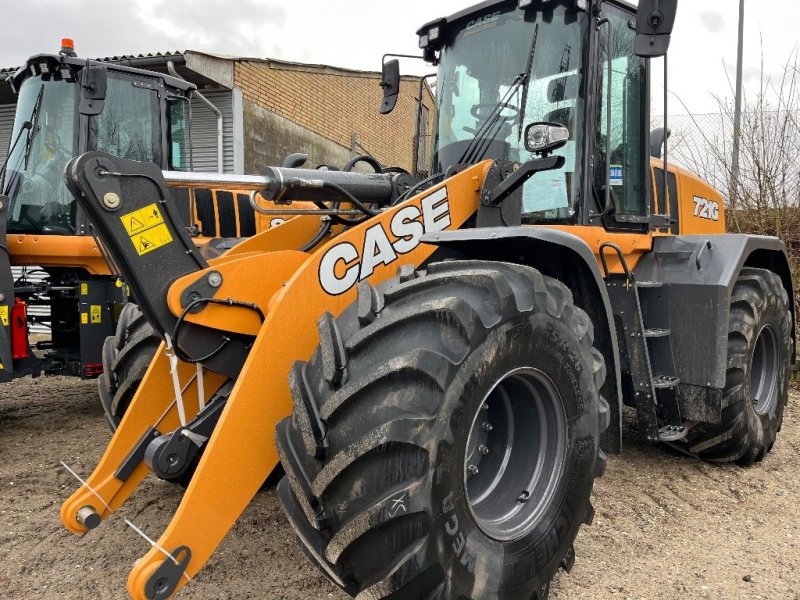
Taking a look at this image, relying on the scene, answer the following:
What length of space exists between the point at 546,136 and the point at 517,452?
131cm

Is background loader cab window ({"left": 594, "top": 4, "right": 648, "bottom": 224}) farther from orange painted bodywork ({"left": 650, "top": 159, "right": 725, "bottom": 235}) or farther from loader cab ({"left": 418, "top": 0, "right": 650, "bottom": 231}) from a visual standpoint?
orange painted bodywork ({"left": 650, "top": 159, "right": 725, "bottom": 235})

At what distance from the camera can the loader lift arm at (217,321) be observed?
6.68 feet

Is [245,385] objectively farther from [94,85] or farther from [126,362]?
[94,85]

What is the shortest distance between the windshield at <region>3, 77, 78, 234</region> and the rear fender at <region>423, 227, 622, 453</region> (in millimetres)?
4260

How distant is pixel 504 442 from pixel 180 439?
1212mm

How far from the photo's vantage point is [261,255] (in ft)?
8.10

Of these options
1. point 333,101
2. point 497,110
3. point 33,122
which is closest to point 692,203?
point 497,110

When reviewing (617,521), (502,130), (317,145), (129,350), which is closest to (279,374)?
(129,350)

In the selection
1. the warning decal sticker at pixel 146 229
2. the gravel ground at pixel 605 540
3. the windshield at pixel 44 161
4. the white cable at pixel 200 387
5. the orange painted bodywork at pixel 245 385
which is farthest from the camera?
the windshield at pixel 44 161

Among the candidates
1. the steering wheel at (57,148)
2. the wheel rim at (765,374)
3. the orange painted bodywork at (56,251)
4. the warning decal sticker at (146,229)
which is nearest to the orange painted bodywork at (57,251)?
the orange painted bodywork at (56,251)

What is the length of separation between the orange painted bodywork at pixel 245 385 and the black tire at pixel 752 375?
2.02 m

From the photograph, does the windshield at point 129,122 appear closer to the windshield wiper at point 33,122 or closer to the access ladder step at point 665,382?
the windshield wiper at point 33,122

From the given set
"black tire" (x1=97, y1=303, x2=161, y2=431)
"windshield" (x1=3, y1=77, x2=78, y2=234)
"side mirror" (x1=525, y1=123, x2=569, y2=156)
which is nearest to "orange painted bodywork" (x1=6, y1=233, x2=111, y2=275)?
"windshield" (x1=3, y1=77, x2=78, y2=234)

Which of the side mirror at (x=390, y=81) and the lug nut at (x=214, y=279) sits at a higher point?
the side mirror at (x=390, y=81)
